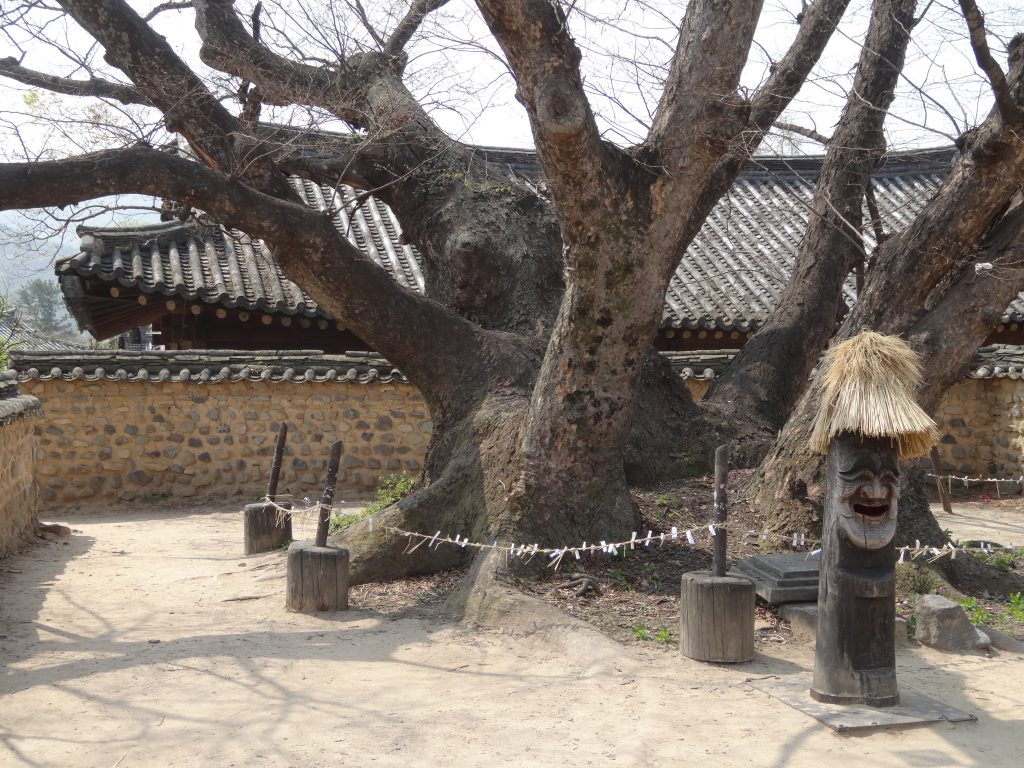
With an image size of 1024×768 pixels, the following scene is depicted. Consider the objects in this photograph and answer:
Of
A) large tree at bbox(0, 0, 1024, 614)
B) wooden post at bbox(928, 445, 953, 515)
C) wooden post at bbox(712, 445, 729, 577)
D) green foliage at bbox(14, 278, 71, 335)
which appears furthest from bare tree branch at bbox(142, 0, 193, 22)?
green foliage at bbox(14, 278, 71, 335)

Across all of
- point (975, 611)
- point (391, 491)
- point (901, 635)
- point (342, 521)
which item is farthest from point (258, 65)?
point (975, 611)

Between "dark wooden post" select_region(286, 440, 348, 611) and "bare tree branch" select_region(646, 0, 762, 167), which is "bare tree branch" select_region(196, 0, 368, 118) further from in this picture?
"dark wooden post" select_region(286, 440, 348, 611)

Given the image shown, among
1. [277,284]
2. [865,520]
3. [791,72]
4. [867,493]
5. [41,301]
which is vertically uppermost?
[41,301]

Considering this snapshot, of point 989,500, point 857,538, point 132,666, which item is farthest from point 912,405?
point 989,500

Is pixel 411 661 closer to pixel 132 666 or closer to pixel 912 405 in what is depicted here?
pixel 132 666

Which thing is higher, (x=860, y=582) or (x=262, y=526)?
(x=860, y=582)

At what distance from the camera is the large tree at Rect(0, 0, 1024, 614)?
5.70 meters

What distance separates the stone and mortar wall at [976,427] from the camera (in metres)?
11.9

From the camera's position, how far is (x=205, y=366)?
36.4 ft

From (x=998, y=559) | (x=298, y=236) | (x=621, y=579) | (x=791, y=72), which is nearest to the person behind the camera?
(x=621, y=579)

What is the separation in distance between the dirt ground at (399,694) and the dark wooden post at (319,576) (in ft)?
0.36

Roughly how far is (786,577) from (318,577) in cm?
291

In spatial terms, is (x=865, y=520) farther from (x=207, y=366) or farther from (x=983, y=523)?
(x=207, y=366)

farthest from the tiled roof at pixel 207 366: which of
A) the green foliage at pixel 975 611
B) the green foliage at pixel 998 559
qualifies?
the green foliage at pixel 975 611
